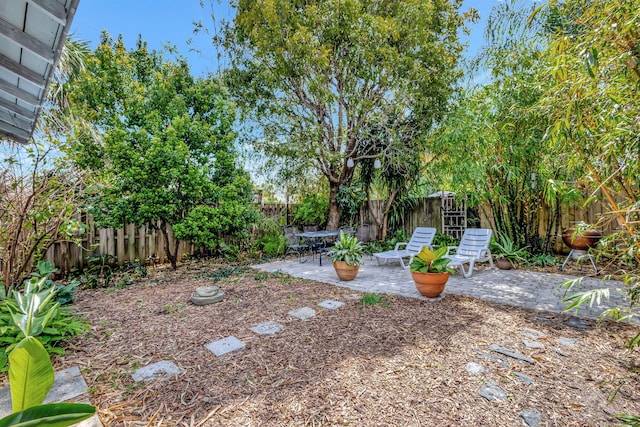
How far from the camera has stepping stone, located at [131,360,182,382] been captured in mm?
2180

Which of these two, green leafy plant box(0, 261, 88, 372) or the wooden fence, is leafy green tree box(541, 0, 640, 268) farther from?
green leafy plant box(0, 261, 88, 372)

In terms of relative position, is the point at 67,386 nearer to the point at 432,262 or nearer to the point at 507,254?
the point at 432,262

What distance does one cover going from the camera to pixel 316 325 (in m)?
3.09

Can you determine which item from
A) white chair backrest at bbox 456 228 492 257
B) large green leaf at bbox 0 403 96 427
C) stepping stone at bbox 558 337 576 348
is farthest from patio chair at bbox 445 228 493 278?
large green leaf at bbox 0 403 96 427

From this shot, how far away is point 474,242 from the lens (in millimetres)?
5688

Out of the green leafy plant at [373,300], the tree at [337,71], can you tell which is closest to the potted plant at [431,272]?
the green leafy plant at [373,300]

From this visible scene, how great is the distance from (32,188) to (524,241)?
313 inches

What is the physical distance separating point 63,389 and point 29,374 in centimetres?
180

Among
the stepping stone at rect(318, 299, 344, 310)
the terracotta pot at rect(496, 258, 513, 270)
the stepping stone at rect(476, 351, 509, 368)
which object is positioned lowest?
the stepping stone at rect(476, 351, 509, 368)

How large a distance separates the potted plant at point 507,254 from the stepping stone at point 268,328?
15.2 feet

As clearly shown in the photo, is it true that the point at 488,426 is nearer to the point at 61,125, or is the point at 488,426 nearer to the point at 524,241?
the point at 524,241

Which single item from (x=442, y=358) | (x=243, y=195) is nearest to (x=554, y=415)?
(x=442, y=358)

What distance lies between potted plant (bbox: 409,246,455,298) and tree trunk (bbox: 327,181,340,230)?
4.41 metres

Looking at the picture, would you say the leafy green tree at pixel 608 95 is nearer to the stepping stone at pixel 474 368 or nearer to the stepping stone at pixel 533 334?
the stepping stone at pixel 533 334
